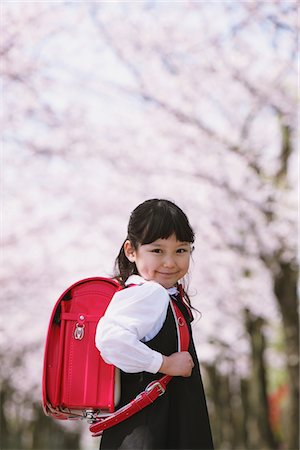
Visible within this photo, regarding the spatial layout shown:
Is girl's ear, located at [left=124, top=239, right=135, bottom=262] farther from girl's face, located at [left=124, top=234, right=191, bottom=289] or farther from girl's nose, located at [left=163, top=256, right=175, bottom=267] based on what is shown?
girl's nose, located at [left=163, top=256, right=175, bottom=267]

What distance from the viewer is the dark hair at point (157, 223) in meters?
3.01

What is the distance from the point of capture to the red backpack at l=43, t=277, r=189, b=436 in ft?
9.66

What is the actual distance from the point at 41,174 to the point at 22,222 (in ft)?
5.74

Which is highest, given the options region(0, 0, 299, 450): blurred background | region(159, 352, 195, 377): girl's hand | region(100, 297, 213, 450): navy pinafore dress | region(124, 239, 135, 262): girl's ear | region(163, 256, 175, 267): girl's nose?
region(0, 0, 299, 450): blurred background

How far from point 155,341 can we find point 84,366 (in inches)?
10.2

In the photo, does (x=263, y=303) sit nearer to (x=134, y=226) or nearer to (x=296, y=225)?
(x=296, y=225)

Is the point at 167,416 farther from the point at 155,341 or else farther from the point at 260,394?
the point at 260,394

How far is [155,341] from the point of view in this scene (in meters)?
2.95

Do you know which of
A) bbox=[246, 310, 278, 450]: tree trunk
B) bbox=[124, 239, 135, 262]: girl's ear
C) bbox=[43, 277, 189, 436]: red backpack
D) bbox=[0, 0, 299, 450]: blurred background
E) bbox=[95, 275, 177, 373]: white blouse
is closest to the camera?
bbox=[95, 275, 177, 373]: white blouse

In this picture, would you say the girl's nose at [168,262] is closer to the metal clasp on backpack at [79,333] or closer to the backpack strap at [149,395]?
the backpack strap at [149,395]

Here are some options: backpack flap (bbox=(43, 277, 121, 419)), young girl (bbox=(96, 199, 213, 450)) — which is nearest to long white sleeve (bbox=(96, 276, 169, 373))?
young girl (bbox=(96, 199, 213, 450))

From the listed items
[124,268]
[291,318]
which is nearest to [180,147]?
[291,318]

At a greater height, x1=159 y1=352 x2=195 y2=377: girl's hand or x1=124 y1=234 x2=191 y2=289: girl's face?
x1=124 y1=234 x2=191 y2=289: girl's face

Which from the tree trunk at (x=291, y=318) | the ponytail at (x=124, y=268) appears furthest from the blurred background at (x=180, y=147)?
the ponytail at (x=124, y=268)
